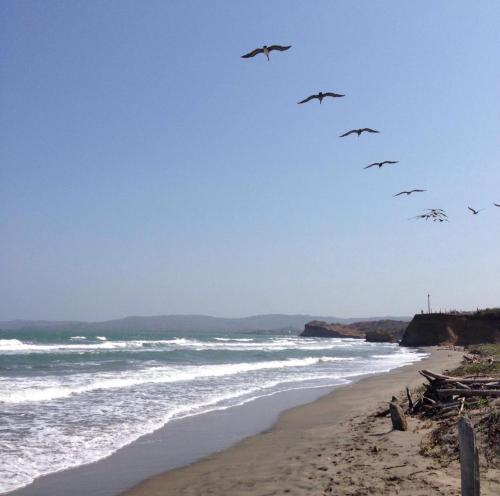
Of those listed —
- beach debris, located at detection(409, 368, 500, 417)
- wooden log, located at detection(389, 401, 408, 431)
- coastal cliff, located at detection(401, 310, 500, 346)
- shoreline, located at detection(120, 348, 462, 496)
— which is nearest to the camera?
shoreline, located at detection(120, 348, 462, 496)

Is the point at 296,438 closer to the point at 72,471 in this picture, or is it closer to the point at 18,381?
the point at 72,471

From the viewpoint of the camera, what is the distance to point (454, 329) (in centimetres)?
6512

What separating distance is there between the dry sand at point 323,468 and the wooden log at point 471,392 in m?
0.85

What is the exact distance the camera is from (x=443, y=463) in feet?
23.3

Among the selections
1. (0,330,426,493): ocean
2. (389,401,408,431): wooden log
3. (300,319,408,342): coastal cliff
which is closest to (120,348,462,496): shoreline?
(389,401,408,431): wooden log

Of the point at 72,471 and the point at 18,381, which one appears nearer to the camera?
the point at 72,471

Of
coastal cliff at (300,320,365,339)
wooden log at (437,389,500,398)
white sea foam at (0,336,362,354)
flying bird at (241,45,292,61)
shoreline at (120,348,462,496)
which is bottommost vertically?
coastal cliff at (300,320,365,339)

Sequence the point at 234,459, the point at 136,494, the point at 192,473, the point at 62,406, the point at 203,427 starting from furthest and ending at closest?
the point at 62,406, the point at 203,427, the point at 234,459, the point at 192,473, the point at 136,494

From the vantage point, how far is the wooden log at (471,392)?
975 cm

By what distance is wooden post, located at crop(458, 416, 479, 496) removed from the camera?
15.4 feet

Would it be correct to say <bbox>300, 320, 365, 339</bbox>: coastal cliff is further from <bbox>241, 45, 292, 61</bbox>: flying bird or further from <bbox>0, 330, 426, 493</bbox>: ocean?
<bbox>241, 45, 292, 61</bbox>: flying bird

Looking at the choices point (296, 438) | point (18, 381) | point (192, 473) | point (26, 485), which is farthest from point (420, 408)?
point (18, 381)

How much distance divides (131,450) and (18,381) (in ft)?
38.0

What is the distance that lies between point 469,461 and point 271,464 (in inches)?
156
